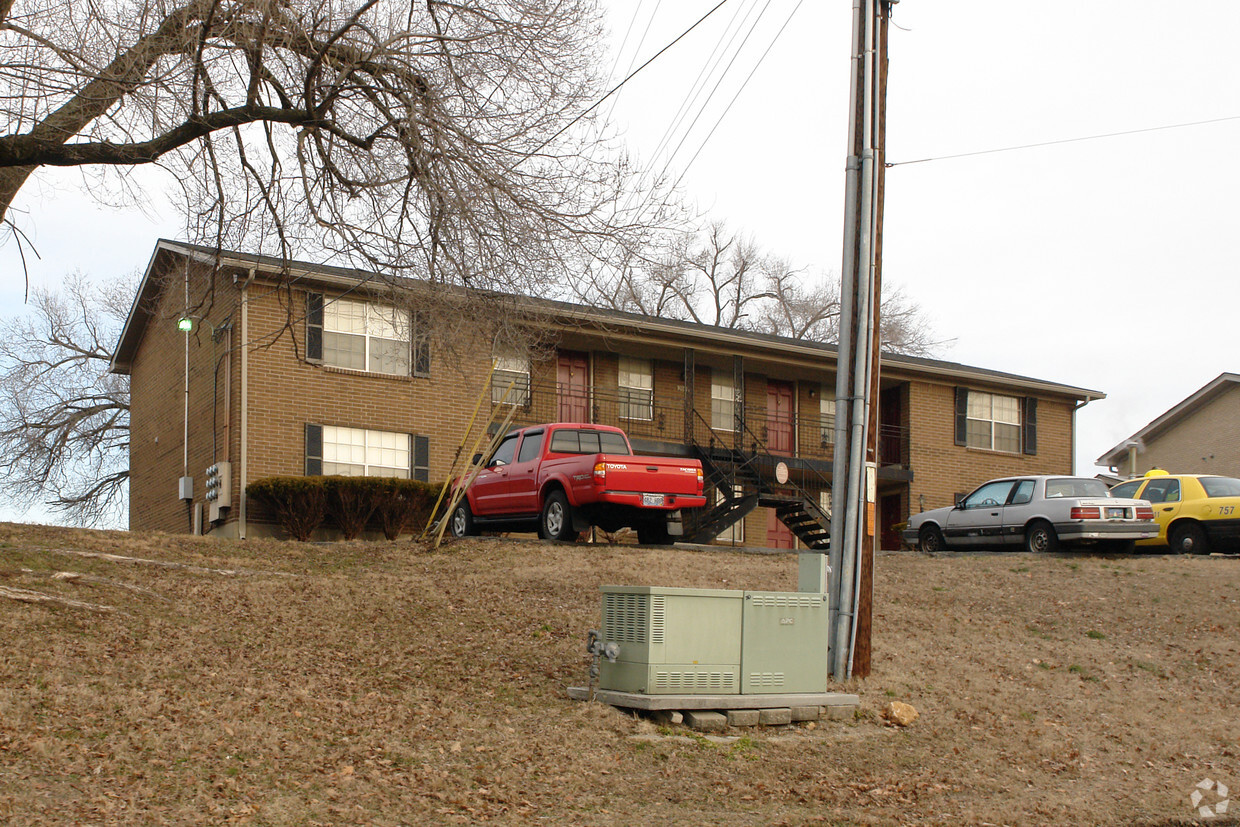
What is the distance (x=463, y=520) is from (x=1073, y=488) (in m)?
10.2

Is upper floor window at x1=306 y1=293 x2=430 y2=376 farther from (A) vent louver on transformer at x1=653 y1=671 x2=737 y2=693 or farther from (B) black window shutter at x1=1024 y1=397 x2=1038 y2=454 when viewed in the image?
(B) black window shutter at x1=1024 y1=397 x2=1038 y2=454

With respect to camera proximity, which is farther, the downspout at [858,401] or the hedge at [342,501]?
the hedge at [342,501]

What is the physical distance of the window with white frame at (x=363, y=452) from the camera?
72.9ft

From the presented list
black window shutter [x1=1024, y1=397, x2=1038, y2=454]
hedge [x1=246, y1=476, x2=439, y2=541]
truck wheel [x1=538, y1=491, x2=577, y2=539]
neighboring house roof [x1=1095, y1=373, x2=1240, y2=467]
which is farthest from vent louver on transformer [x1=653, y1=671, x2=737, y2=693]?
neighboring house roof [x1=1095, y1=373, x2=1240, y2=467]

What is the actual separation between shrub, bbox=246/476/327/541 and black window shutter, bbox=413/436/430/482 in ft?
8.75

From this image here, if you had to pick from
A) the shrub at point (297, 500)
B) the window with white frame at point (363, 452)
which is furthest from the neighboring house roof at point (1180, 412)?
the shrub at point (297, 500)

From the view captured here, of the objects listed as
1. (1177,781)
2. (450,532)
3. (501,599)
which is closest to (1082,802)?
(1177,781)

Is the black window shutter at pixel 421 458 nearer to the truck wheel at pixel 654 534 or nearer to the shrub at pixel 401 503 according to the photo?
the shrub at pixel 401 503

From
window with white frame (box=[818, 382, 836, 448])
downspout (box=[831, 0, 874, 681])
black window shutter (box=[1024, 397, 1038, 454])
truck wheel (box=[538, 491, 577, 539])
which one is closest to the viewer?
downspout (box=[831, 0, 874, 681])

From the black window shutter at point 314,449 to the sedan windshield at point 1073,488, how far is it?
12799 mm

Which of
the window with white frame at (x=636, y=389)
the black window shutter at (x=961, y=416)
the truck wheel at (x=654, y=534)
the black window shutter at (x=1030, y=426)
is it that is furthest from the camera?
the black window shutter at (x=1030, y=426)

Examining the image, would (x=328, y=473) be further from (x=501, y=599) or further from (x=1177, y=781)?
(x=1177, y=781)

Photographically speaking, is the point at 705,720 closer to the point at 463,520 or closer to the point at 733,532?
the point at 463,520

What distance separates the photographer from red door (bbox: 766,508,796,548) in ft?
98.0
